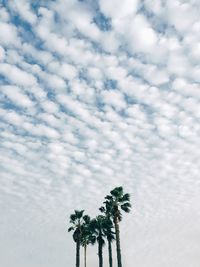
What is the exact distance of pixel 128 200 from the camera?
48156mm

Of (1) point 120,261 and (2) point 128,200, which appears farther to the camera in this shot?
(2) point 128,200

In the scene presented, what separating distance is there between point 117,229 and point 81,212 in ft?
34.8

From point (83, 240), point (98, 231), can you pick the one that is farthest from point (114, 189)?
point (83, 240)

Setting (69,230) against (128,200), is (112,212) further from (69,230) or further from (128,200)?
(69,230)

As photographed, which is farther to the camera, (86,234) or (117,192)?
(86,234)

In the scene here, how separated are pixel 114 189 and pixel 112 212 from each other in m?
2.99

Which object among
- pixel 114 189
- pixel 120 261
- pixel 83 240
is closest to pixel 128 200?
pixel 114 189

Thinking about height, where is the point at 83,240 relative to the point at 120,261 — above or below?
above

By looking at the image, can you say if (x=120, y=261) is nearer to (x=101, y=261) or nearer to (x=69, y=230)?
(x=101, y=261)

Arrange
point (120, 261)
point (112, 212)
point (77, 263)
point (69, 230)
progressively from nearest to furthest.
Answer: point (120, 261) < point (112, 212) < point (77, 263) < point (69, 230)

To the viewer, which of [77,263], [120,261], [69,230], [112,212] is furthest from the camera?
[69,230]

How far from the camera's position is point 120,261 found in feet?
145

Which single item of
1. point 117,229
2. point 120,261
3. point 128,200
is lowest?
point 120,261

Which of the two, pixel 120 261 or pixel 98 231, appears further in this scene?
pixel 98 231
